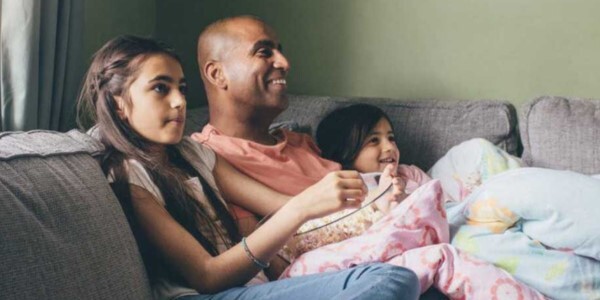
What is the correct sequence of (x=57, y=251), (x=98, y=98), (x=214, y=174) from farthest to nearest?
1. (x=214, y=174)
2. (x=98, y=98)
3. (x=57, y=251)

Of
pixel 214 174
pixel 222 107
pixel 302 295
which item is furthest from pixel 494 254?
pixel 222 107

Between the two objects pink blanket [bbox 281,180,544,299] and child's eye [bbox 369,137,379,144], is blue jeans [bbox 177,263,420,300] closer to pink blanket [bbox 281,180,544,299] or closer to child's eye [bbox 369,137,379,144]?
pink blanket [bbox 281,180,544,299]

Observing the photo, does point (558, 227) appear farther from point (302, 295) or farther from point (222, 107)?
point (222, 107)

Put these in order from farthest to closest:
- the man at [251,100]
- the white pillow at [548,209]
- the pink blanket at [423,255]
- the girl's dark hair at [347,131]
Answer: the girl's dark hair at [347,131], the man at [251,100], the white pillow at [548,209], the pink blanket at [423,255]

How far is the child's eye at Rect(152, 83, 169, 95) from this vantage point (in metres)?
1.48

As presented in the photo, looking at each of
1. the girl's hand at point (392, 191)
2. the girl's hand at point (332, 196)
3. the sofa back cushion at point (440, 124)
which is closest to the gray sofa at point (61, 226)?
the girl's hand at point (332, 196)

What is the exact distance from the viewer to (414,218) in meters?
1.51

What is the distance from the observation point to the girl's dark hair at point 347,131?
2.09 metres

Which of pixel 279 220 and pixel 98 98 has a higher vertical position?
pixel 98 98

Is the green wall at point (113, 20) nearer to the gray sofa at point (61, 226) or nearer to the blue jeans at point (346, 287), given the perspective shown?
the gray sofa at point (61, 226)

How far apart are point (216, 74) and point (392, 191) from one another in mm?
694

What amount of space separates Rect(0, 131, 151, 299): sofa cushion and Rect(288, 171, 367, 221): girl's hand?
330mm

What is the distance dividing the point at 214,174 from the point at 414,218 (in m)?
0.49

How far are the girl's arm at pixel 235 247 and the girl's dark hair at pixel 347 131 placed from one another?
0.77 meters
